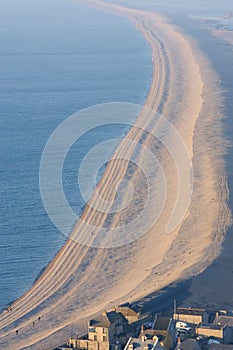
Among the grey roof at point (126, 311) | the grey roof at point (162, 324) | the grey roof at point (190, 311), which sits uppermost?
the grey roof at point (162, 324)

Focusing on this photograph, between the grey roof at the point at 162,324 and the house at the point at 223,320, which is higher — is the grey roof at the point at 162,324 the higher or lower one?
the higher one

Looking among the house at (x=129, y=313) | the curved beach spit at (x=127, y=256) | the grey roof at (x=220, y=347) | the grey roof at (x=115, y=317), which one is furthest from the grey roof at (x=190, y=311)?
the curved beach spit at (x=127, y=256)

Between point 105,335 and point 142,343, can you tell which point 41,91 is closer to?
point 105,335

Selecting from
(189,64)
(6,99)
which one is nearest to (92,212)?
(6,99)

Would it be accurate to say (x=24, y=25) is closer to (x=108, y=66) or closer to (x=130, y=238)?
(x=108, y=66)

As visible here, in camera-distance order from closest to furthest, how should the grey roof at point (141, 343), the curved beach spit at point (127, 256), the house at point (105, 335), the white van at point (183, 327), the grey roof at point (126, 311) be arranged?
the grey roof at point (141, 343) < the house at point (105, 335) < the white van at point (183, 327) < the grey roof at point (126, 311) < the curved beach spit at point (127, 256)

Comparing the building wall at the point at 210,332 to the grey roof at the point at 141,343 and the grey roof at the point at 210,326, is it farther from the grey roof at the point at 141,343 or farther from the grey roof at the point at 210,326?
the grey roof at the point at 141,343

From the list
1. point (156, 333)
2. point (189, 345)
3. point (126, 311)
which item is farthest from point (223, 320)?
point (126, 311)
